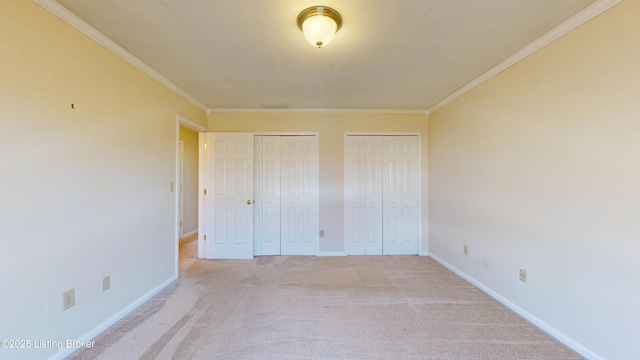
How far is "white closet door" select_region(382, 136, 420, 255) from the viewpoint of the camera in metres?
4.13

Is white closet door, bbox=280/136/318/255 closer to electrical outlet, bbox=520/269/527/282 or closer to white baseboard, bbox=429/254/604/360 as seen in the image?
white baseboard, bbox=429/254/604/360

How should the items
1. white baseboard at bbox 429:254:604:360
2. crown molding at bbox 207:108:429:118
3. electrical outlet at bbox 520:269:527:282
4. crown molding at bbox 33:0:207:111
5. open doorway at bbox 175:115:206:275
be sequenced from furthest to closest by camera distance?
1. open doorway at bbox 175:115:206:275
2. crown molding at bbox 207:108:429:118
3. electrical outlet at bbox 520:269:527:282
4. white baseboard at bbox 429:254:604:360
5. crown molding at bbox 33:0:207:111

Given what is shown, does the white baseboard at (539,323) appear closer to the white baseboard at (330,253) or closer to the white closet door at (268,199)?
the white baseboard at (330,253)

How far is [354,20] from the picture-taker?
5.93ft

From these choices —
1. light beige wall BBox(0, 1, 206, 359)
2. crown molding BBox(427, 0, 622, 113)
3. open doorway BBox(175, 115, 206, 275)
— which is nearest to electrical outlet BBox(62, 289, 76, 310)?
light beige wall BBox(0, 1, 206, 359)

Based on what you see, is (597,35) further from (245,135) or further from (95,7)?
(245,135)

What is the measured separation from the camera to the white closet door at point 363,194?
4.10 meters

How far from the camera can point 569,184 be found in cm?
185

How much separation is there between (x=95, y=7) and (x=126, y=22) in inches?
7.0

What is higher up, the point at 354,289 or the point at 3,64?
the point at 3,64

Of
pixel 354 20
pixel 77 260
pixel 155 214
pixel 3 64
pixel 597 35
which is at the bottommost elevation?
pixel 77 260

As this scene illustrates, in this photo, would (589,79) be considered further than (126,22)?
No

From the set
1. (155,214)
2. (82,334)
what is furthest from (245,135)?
(82,334)

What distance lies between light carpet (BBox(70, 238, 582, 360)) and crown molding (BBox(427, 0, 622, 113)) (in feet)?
7.77
